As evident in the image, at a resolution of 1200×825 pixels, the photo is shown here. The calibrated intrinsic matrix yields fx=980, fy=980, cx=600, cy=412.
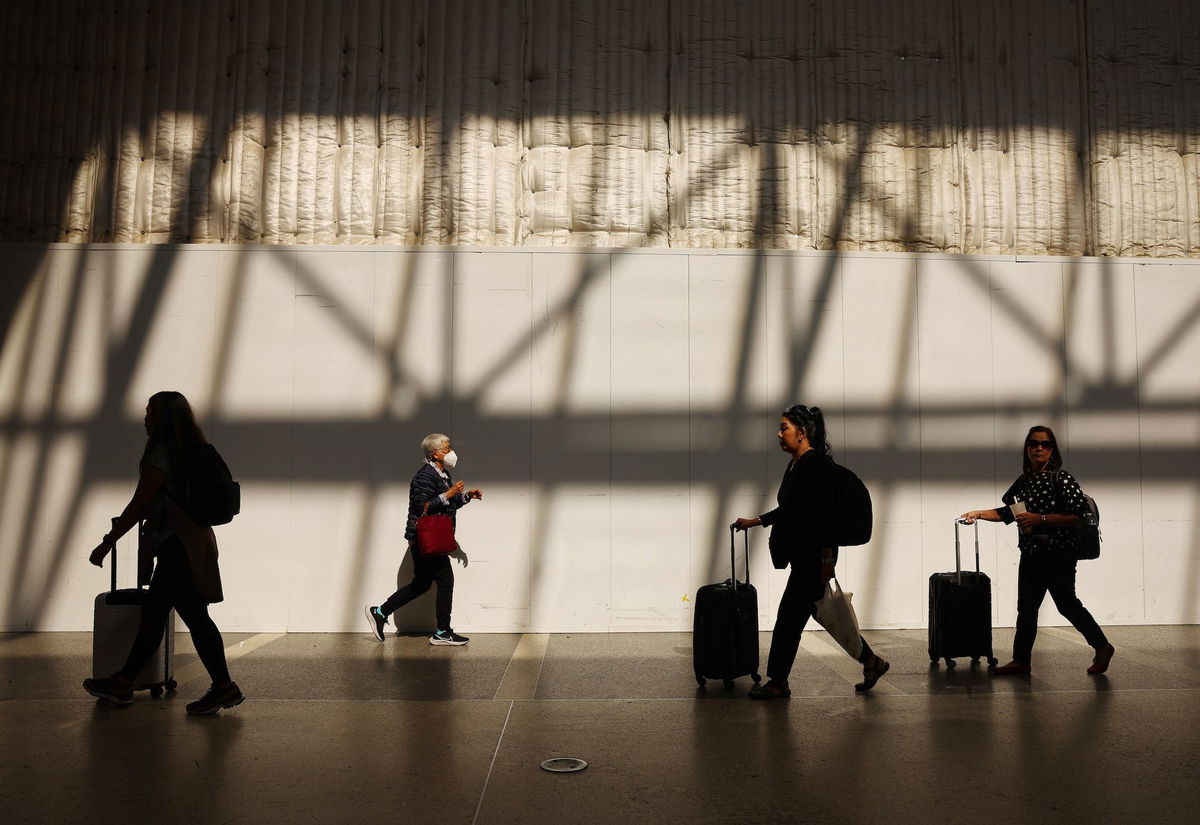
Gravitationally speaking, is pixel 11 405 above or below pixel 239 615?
above

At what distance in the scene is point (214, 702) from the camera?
16.7ft

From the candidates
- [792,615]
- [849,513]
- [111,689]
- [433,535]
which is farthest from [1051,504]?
[111,689]

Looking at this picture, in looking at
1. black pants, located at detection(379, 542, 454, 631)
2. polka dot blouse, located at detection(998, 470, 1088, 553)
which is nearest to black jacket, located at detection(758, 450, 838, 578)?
polka dot blouse, located at detection(998, 470, 1088, 553)

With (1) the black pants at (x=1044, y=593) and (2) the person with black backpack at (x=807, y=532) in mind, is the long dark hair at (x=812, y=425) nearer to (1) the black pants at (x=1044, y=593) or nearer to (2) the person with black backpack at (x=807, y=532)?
(2) the person with black backpack at (x=807, y=532)

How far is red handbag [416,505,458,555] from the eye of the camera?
7469mm

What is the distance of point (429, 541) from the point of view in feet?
24.5

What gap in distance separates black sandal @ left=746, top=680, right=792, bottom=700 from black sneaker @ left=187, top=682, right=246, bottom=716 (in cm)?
280

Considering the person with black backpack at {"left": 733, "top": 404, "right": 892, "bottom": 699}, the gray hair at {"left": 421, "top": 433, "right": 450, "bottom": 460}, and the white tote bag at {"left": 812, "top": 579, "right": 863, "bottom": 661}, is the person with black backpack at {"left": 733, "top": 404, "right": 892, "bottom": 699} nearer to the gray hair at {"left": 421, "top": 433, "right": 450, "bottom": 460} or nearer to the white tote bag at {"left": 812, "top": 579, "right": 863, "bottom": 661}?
the white tote bag at {"left": 812, "top": 579, "right": 863, "bottom": 661}

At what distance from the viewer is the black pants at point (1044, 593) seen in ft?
20.3

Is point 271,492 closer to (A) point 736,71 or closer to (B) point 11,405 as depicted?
(B) point 11,405

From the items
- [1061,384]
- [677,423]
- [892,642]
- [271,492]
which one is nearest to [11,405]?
[271,492]

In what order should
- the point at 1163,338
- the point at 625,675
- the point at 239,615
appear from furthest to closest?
the point at 1163,338 < the point at 239,615 < the point at 625,675

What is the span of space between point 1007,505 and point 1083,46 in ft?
17.4

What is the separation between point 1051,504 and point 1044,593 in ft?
1.93
